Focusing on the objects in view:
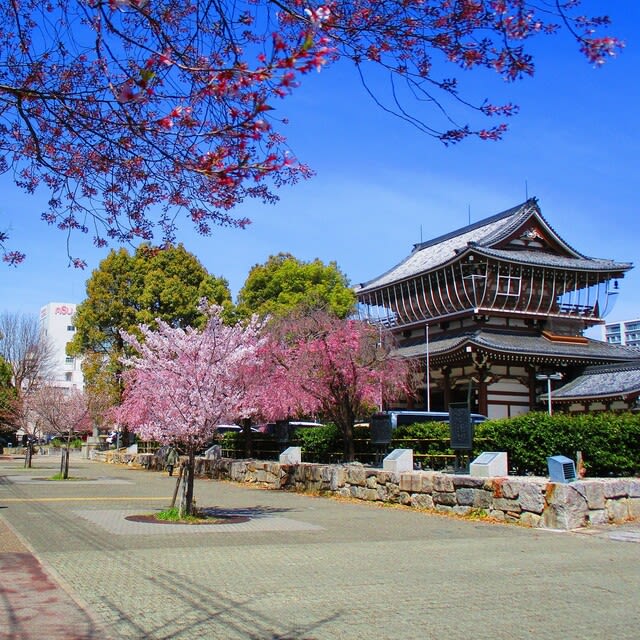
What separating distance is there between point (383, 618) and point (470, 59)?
4714 millimetres

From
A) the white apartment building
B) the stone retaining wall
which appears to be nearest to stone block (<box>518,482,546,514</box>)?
the stone retaining wall

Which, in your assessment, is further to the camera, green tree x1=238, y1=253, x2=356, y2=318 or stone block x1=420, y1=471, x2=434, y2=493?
green tree x1=238, y1=253, x2=356, y2=318

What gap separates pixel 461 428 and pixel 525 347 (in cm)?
1743

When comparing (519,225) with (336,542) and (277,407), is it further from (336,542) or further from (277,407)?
(336,542)

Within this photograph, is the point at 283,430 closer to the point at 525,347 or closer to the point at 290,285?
the point at 525,347

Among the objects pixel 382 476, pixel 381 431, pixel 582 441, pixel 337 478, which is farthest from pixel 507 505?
pixel 337 478

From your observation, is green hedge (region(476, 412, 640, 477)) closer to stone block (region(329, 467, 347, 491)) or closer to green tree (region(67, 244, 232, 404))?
stone block (region(329, 467, 347, 491))

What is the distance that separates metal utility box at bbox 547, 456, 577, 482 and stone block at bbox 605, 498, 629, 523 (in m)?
0.86

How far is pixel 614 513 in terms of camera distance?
1327 centimetres

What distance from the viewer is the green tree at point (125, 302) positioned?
39.8m

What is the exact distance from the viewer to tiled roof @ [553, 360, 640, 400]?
28719mm

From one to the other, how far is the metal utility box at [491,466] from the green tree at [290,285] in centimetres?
2906

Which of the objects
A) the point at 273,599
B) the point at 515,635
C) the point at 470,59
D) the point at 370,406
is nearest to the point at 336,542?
the point at 273,599

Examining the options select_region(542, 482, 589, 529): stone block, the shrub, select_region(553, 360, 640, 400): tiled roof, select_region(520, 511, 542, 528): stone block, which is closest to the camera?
select_region(542, 482, 589, 529): stone block
